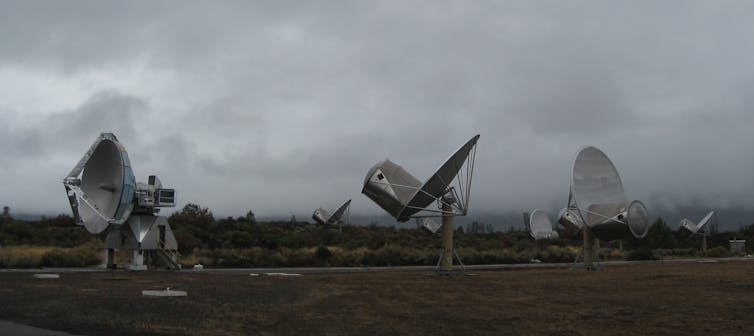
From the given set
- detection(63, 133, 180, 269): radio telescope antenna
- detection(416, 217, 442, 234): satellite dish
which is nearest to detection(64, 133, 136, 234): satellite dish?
detection(63, 133, 180, 269): radio telescope antenna

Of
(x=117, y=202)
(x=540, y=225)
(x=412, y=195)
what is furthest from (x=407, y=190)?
(x=540, y=225)

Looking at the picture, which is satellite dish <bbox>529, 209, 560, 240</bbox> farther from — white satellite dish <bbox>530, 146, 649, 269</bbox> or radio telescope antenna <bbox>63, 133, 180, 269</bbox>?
radio telescope antenna <bbox>63, 133, 180, 269</bbox>

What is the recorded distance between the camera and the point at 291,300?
21734 mm

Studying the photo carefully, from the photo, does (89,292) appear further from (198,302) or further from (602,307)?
(602,307)

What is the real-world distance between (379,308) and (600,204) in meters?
31.2

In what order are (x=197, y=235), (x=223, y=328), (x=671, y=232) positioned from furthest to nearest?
(x=671, y=232), (x=197, y=235), (x=223, y=328)

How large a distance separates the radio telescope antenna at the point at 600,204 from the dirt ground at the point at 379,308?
14453 mm

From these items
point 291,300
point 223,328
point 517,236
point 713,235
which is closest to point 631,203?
point 291,300

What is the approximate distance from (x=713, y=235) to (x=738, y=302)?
11631cm

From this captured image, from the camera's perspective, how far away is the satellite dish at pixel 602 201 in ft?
144

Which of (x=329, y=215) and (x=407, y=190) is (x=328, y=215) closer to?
(x=329, y=215)

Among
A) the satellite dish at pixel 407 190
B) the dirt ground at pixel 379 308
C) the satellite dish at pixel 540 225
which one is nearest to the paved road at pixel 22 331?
the dirt ground at pixel 379 308

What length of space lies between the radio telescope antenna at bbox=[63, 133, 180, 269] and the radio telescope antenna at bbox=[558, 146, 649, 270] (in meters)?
28.2

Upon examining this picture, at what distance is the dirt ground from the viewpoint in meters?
15.0
